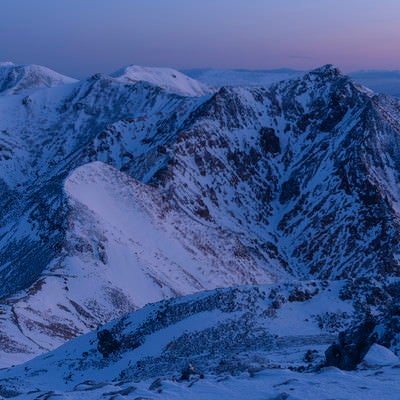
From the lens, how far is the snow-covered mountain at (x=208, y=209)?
162ft

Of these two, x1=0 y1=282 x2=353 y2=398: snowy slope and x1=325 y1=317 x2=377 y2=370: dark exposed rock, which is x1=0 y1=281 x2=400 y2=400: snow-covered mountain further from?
x1=325 y1=317 x2=377 y2=370: dark exposed rock

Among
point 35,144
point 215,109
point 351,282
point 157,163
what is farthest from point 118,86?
point 351,282

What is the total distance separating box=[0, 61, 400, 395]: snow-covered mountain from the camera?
49312mm

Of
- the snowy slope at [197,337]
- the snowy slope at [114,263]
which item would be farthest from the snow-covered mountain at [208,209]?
the snowy slope at [197,337]

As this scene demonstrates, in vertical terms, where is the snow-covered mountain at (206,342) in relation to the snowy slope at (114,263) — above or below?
above

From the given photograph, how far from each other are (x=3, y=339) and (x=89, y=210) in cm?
3387

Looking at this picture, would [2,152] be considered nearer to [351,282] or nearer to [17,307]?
[17,307]

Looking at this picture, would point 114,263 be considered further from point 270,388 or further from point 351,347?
point 270,388

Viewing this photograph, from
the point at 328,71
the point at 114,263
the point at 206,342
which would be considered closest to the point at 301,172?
the point at 328,71

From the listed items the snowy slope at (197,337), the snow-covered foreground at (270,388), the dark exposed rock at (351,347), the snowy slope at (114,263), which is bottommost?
the snowy slope at (114,263)

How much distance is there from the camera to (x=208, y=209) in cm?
9994

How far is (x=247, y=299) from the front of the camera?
3656 centimetres

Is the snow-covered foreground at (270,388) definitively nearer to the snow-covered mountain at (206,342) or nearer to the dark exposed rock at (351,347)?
the snow-covered mountain at (206,342)

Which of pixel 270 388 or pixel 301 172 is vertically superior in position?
pixel 270 388
